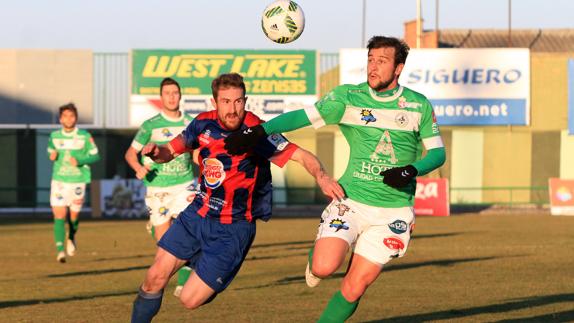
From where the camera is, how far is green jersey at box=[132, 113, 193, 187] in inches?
580

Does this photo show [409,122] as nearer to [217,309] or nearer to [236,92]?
[236,92]

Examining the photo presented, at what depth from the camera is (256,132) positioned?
8.84 metres

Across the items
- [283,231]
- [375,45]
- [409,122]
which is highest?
[375,45]

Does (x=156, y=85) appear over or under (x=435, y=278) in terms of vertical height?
over

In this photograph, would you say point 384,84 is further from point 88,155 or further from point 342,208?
point 88,155

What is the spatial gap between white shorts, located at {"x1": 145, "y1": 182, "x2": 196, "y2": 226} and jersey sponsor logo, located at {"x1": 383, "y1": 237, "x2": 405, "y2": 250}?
5.78 meters

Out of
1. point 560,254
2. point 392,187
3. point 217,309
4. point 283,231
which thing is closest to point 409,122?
point 392,187

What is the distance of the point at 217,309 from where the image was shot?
12664mm

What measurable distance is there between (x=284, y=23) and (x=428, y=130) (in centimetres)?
244

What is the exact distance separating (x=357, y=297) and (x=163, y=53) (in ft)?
119

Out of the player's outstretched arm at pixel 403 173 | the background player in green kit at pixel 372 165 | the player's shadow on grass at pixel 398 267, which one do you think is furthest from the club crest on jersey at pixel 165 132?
the player's outstretched arm at pixel 403 173

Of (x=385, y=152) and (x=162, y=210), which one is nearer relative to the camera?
(x=385, y=152)

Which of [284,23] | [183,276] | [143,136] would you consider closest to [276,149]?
[284,23]

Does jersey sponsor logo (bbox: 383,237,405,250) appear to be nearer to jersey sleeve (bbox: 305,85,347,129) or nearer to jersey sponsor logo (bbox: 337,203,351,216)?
jersey sponsor logo (bbox: 337,203,351,216)
